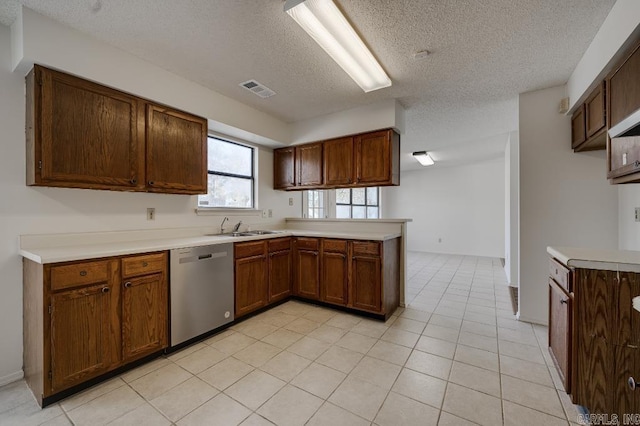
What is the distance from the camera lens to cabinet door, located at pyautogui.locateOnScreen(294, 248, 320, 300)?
3.40m

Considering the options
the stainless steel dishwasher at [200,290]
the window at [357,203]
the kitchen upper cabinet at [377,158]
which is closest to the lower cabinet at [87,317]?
the stainless steel dishwasher at [200,290]

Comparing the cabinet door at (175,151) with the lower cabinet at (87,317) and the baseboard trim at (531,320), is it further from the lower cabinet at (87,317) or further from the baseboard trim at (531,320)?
the baseboard trim at (531,320)

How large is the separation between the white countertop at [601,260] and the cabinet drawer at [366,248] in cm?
155

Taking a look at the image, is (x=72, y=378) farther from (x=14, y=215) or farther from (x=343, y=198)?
(x=343, y=198)

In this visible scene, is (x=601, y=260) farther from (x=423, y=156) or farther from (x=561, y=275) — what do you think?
(x=423, y=156)

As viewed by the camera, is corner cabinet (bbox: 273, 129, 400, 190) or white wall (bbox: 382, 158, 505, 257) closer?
corner cabinet (bbox: 273, 129, 400, 190)

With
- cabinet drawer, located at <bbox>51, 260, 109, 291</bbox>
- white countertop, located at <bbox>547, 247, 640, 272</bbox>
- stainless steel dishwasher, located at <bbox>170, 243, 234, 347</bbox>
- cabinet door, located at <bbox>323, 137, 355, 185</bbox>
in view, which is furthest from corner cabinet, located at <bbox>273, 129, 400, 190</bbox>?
cabinet drawer, located at <bbox>51, 260, 109, 291</bbox>

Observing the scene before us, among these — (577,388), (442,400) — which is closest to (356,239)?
(442,400)

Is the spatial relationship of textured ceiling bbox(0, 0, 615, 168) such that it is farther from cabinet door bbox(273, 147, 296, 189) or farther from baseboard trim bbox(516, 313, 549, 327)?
baseboard trim bbox(516, 313, 549, 327)

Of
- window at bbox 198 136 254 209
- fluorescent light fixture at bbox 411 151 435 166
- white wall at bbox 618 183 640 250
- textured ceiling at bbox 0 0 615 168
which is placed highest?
textured ceiling at bbox 0 0 615 168

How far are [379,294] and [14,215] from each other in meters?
3.21

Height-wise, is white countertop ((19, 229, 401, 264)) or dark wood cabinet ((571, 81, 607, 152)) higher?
dark wood cabinet ((571, 81, 607, 152))

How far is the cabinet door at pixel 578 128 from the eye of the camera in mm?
2400

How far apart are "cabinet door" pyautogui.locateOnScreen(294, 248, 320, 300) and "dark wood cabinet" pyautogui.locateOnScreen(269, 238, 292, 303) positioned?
11 centimetres
